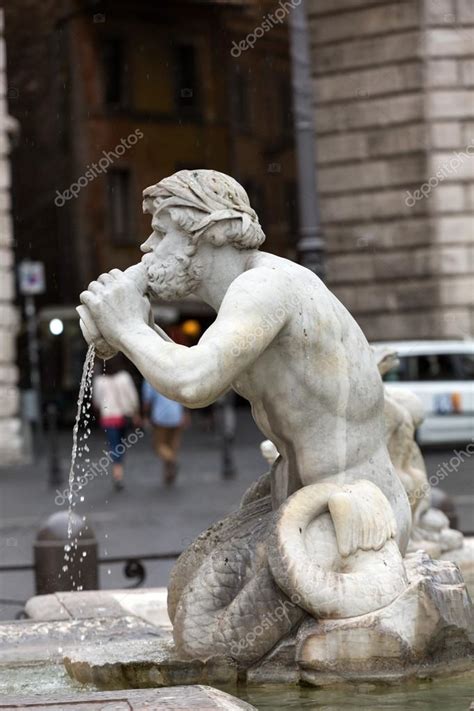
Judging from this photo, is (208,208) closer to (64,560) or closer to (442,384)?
(64,560)

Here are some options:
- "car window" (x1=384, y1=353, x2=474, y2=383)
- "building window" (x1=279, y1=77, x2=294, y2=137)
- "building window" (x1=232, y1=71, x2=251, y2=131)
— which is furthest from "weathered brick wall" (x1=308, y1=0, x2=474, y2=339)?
"building window" (x1=232, y1=71, x2=251, y2=131)

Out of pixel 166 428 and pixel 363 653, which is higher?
pixel 363 653

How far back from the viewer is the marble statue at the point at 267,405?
4.51m

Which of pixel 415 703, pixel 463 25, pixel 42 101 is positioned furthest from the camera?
pixel 42 101

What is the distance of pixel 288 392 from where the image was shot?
475 cm

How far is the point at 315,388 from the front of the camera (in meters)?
4.73

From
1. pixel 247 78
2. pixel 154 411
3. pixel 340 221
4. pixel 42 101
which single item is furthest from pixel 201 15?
pixel 154 411

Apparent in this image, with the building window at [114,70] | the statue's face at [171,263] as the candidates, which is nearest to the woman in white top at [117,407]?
the statue's face at [171,263]

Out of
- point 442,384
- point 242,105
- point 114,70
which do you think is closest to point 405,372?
point 442,384

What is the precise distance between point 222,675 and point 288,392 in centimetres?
84

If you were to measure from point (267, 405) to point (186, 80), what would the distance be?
36.7m

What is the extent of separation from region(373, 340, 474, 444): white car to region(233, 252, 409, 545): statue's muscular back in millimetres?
16566

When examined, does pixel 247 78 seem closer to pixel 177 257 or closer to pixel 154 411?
pixel 154 411

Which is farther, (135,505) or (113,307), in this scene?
(135,505)
